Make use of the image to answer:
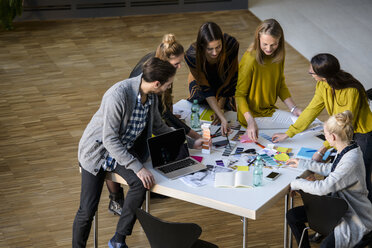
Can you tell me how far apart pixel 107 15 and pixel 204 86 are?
529cm

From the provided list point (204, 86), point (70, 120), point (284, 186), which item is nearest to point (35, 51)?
point (70, 120)

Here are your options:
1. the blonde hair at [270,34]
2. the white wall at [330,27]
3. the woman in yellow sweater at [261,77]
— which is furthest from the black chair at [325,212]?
the white wall at [330,27]

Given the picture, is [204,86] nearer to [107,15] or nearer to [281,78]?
[281,78]

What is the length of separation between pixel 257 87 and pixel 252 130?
51 centimetres

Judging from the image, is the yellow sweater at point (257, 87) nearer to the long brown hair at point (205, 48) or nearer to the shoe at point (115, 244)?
the long brown hair at point (205, 48)

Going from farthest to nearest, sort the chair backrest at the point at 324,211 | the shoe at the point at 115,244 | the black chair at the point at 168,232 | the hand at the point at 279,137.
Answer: the hand at the point at 279,137, the shoe at the point at 115,244, the chair backrest at the point at 324,211, the black chair at the point at 168,232

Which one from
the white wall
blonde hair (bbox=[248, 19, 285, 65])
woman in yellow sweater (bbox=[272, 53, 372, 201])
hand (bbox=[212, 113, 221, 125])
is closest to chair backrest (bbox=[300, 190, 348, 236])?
woman in yellow sweater (bbox=[272, 53, 372, 201])

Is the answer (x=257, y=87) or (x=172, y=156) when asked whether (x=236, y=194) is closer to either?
(x=172, y=156)

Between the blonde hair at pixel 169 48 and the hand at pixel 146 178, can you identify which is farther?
the blonde hair at pixel 169 48

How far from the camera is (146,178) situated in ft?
13.5

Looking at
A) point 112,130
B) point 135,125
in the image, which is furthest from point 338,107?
point 112,130

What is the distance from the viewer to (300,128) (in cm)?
475

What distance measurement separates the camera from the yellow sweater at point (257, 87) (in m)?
Answer: 5.03

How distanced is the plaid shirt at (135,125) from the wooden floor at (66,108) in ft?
3.19
